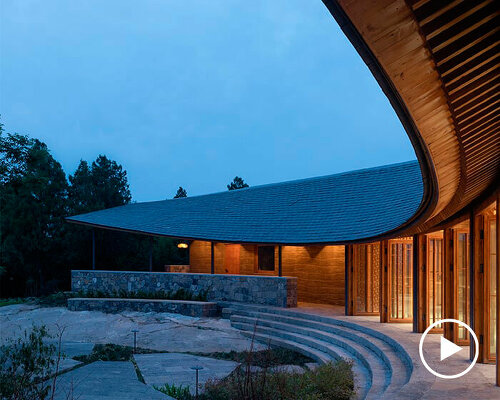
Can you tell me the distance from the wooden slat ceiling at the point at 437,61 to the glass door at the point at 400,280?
944 cm

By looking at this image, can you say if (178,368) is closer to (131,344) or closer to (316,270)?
(131,344)

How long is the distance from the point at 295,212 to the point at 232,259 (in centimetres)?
405

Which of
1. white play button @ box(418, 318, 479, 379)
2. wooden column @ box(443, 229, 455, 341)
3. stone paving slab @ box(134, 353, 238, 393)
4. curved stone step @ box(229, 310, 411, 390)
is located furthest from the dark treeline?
white play button @ box(418, 318, 479, 379)

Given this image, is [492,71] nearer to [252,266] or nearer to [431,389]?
[431,389]

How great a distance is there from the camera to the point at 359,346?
35.3 ft

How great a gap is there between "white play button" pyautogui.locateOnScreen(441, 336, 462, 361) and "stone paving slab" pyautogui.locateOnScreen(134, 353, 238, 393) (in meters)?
3.76

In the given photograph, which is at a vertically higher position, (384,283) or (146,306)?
(384,283)

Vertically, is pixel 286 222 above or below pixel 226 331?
above

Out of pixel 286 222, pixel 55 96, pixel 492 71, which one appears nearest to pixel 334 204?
pixel 286 222

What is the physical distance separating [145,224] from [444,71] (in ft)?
66.6

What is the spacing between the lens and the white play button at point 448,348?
347 inches

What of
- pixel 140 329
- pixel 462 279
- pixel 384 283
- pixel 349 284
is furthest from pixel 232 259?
pixel 462 279

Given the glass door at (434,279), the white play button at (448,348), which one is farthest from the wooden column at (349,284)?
the white play button at (448,348)

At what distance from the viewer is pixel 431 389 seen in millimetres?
6453
